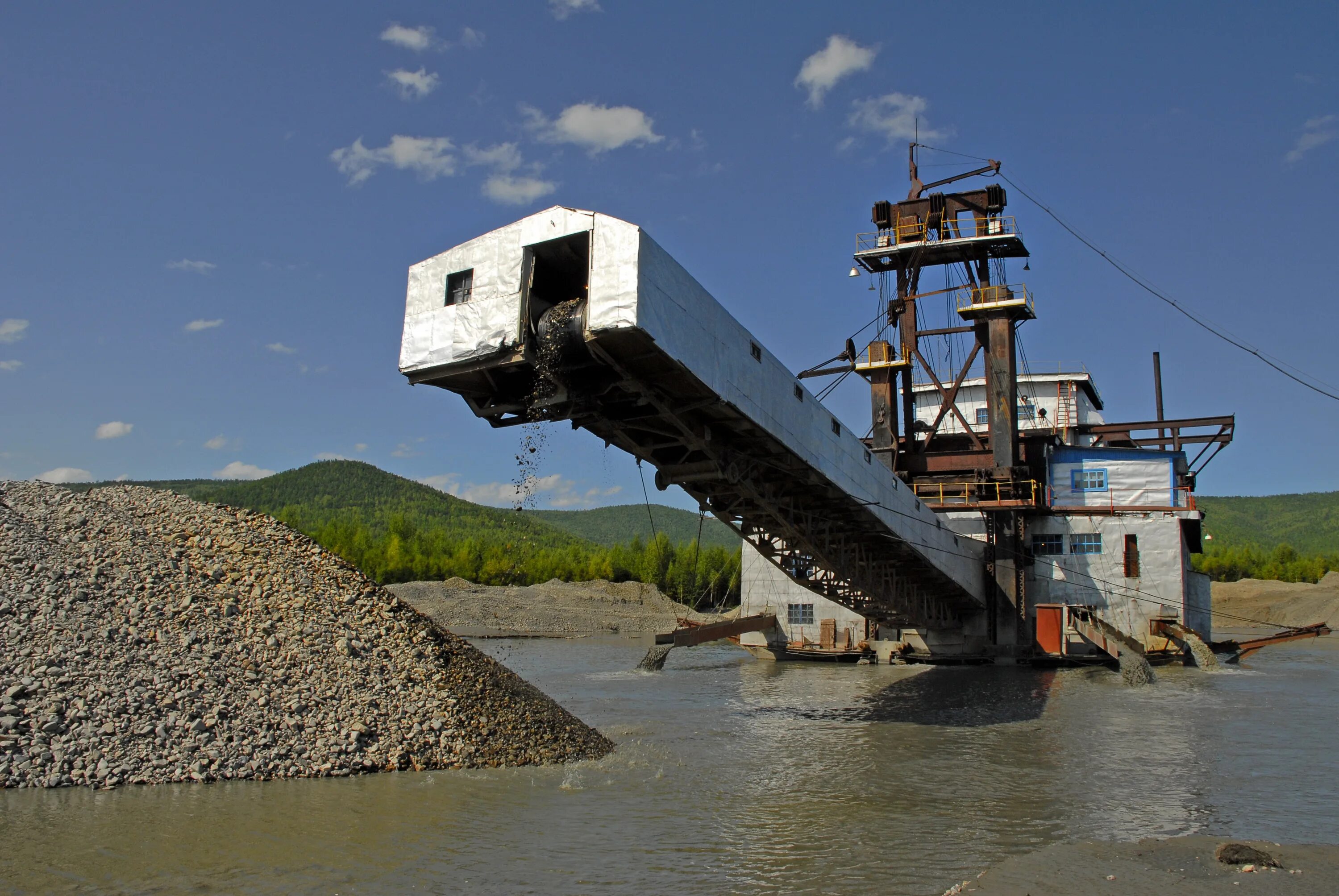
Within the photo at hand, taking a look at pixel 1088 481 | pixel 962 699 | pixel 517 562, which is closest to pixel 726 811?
pixel 962 699

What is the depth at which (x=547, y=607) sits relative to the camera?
1880 inches

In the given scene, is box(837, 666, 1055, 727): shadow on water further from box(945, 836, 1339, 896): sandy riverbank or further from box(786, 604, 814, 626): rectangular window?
box(945, 836, 1339, 896): sandy riverbank

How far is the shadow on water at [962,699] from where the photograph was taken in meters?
14.9

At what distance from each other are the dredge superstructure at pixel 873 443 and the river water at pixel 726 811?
3.82m

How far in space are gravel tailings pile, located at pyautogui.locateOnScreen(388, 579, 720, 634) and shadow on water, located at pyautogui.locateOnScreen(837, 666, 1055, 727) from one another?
21422mm

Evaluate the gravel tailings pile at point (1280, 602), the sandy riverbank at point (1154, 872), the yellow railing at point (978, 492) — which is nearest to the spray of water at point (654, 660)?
the yellow railing at point (978, 492)

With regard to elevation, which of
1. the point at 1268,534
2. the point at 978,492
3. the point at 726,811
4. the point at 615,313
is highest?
the point at 1268,534

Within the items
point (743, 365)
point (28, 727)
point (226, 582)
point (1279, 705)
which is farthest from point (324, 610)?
point (1279, 705)

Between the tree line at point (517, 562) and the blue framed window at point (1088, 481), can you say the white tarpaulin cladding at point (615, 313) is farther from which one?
the tree line at point (517, 562)

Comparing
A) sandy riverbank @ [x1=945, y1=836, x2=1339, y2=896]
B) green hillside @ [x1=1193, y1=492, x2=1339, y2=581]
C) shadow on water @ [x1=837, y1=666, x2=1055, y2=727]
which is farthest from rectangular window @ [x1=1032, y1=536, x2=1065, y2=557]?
green hillside @ [x1=1193, y1=492, x2=1339, y2=581]

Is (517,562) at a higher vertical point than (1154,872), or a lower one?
Result: higher

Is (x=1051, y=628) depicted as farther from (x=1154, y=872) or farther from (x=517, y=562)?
(x=517, y=562)

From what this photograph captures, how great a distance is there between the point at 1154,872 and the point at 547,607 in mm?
42773

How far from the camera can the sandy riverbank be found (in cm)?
606
